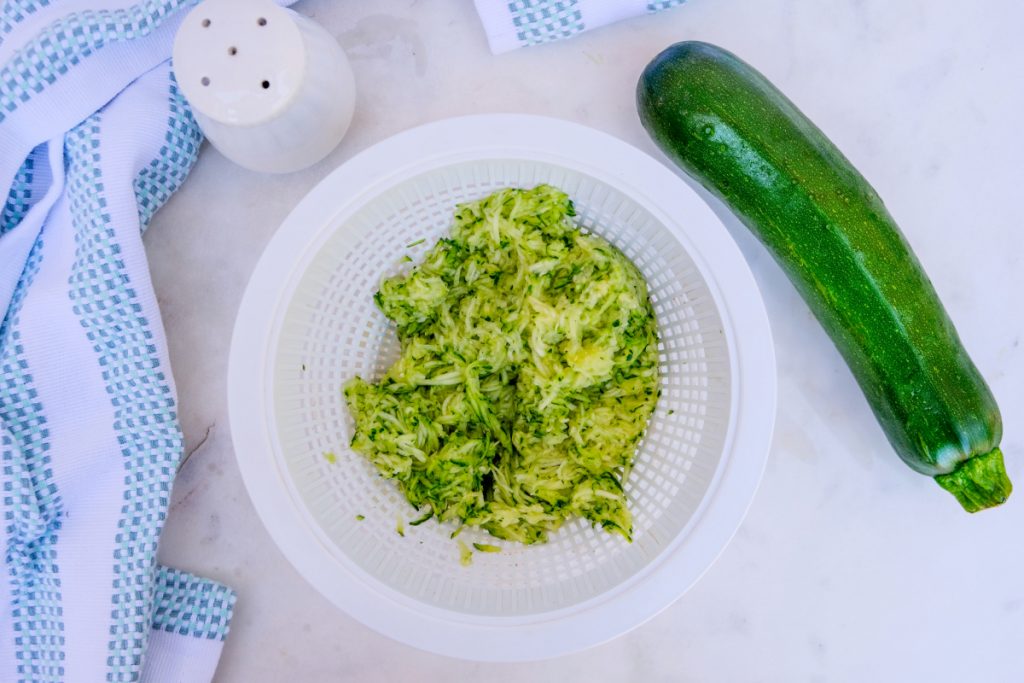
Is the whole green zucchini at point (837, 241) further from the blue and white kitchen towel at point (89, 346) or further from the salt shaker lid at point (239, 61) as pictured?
the salt shaker lid at point (239, 61)

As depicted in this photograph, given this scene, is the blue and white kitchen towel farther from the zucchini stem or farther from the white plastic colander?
the zucchini stem

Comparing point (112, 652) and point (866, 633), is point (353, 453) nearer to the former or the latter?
point (112, 652)

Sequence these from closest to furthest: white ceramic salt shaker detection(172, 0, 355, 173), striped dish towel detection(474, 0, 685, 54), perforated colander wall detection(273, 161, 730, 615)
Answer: white ceramic salt shaker detection(172, 0, 355, 173) → perforated colander wall detection(273, 161, 730, 615) → striped dish towel detection(474, 0, 685, 54)

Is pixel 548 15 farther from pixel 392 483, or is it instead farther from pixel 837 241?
pixel 392 483

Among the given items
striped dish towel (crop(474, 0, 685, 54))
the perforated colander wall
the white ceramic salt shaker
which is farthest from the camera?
striped dish towel (crop(474, 0, 685, 54))

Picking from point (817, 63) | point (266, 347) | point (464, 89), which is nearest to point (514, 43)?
point (464, 89)

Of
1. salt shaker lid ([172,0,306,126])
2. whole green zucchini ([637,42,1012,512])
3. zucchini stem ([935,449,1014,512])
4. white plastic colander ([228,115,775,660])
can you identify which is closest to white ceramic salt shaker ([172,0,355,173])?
salt shaker lid ([172,0,306,126])

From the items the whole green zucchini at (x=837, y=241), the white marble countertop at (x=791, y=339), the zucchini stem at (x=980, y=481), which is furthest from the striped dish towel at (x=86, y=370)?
the zucchini stem at (x=980, y=481)
